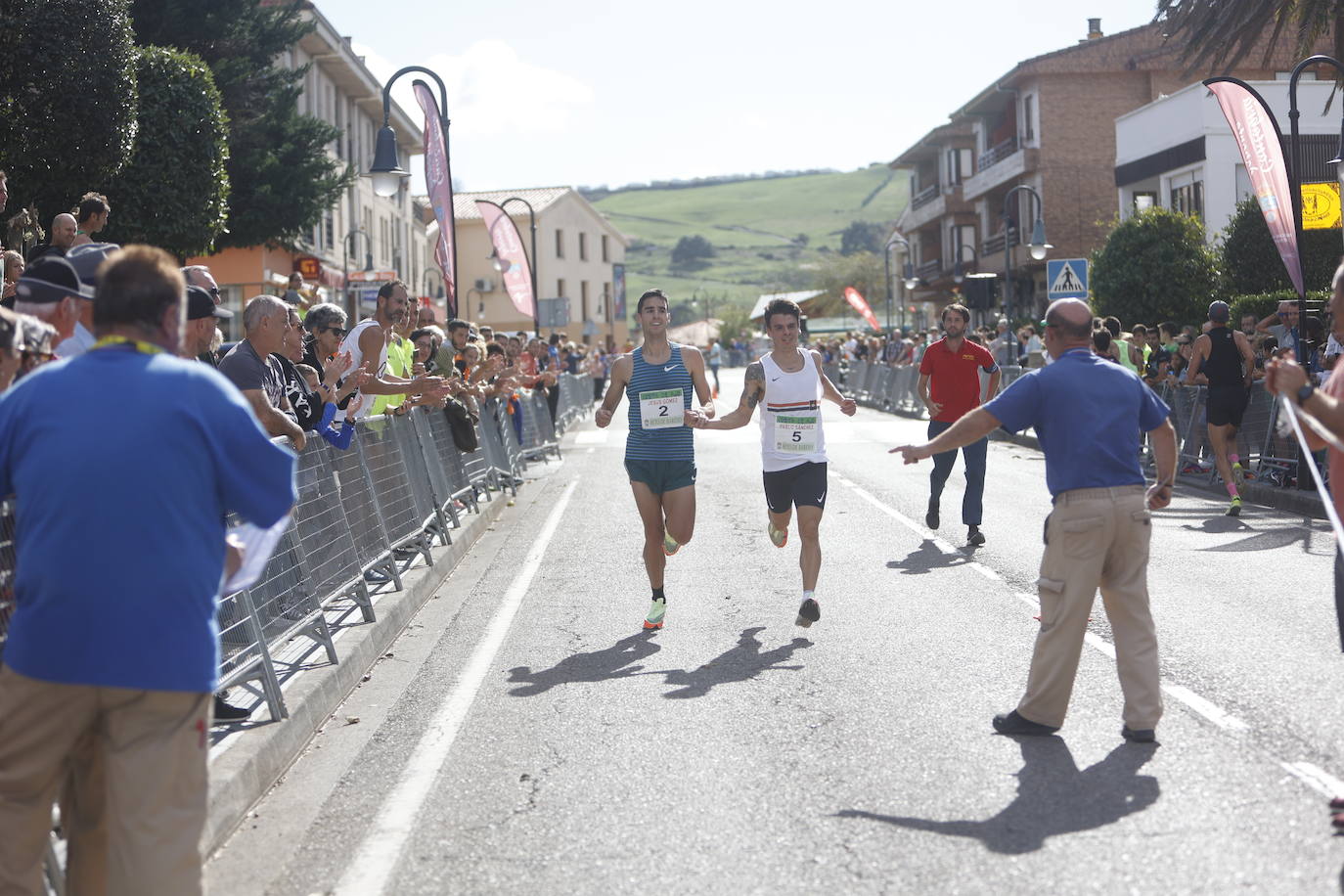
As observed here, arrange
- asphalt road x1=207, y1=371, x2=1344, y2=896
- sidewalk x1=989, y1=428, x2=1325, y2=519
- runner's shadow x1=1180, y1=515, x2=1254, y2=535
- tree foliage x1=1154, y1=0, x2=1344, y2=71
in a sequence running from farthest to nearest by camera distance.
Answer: tree foliage x1=1154, y1=0, x2=1344, y2=71 < sidewalk x1=989, y1=428, x2=1325, y2=519 < runner's shadow x1=1180, y1=515, x2=1254, y2=535 < asphalt road x1=207, y1=371, x2=1344, y2=896

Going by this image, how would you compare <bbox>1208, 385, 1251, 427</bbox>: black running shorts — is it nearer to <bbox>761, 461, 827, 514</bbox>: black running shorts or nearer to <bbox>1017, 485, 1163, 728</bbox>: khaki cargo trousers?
<bbox>761, 461, 827, 514</bbox>: black running shorts

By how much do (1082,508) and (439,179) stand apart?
14.5 metres

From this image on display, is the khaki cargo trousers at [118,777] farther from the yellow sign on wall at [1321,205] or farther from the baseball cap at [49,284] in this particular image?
the yellow sign on wall at [1321,205]

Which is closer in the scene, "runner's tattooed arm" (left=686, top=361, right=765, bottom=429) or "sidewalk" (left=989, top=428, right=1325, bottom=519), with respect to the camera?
"runner's tattooed arm" (left=686, top=361, right=765, bottom=429)

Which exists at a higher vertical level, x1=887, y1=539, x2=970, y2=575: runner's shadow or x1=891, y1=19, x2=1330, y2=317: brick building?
x1=891, y1=19, x2=1330, y2=317: brick building

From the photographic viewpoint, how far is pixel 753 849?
4988 millimetres

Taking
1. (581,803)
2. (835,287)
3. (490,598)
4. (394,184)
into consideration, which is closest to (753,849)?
(581,803)

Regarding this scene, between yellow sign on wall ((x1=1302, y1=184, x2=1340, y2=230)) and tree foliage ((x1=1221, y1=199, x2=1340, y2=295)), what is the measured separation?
6.89 metres

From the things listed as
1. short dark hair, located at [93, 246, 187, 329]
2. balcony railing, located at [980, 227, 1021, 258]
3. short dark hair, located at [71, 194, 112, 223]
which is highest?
balcony railing, located at [980, 227, 1021, 258]

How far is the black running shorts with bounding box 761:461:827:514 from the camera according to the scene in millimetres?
9422

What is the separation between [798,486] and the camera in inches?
373

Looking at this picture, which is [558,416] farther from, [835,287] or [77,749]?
[835,287]

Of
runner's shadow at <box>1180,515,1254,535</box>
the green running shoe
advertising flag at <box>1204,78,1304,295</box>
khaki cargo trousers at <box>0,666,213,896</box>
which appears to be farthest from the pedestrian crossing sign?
khaki cargo trousers at <box>0,666,213,896</box>

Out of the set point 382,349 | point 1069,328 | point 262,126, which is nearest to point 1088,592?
point 1069,328
